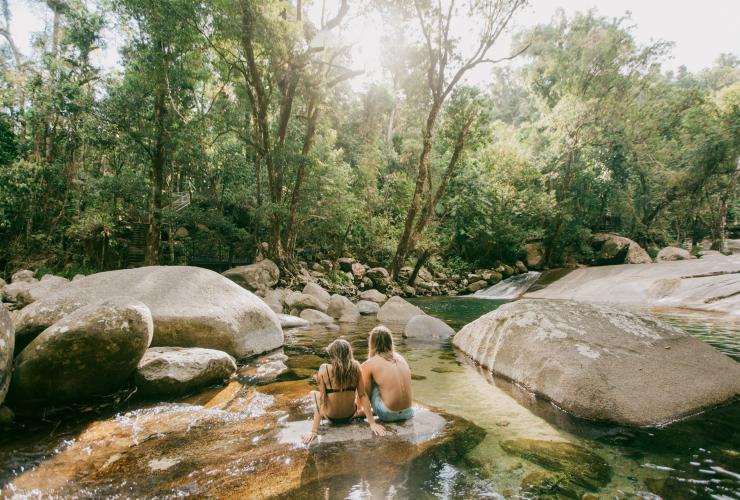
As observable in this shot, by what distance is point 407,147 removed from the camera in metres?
25.2

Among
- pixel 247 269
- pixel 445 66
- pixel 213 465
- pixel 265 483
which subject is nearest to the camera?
pixel 265 483

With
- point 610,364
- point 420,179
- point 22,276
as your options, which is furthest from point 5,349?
point 420,179

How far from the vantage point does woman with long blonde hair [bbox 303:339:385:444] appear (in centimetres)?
348

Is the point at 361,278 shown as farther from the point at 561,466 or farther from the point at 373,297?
the point at 561,466

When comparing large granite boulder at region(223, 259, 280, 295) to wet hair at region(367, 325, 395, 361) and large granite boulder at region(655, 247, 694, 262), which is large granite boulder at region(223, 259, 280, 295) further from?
large granite boulder at region(655, 247, 694, 262)

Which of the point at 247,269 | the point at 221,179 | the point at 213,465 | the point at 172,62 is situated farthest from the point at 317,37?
the point at 213,465

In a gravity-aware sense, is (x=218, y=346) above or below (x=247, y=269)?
below

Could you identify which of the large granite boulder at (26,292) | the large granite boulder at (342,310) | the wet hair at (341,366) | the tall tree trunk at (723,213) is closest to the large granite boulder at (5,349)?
the wet hair at (341,366)

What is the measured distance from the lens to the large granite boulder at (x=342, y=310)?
37.0 ft

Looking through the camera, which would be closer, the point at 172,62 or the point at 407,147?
the point at 172,62

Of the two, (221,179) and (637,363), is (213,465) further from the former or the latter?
(221,179)

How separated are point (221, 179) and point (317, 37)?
723cm

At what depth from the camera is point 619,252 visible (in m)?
21.8

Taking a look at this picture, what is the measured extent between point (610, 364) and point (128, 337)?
526cm
